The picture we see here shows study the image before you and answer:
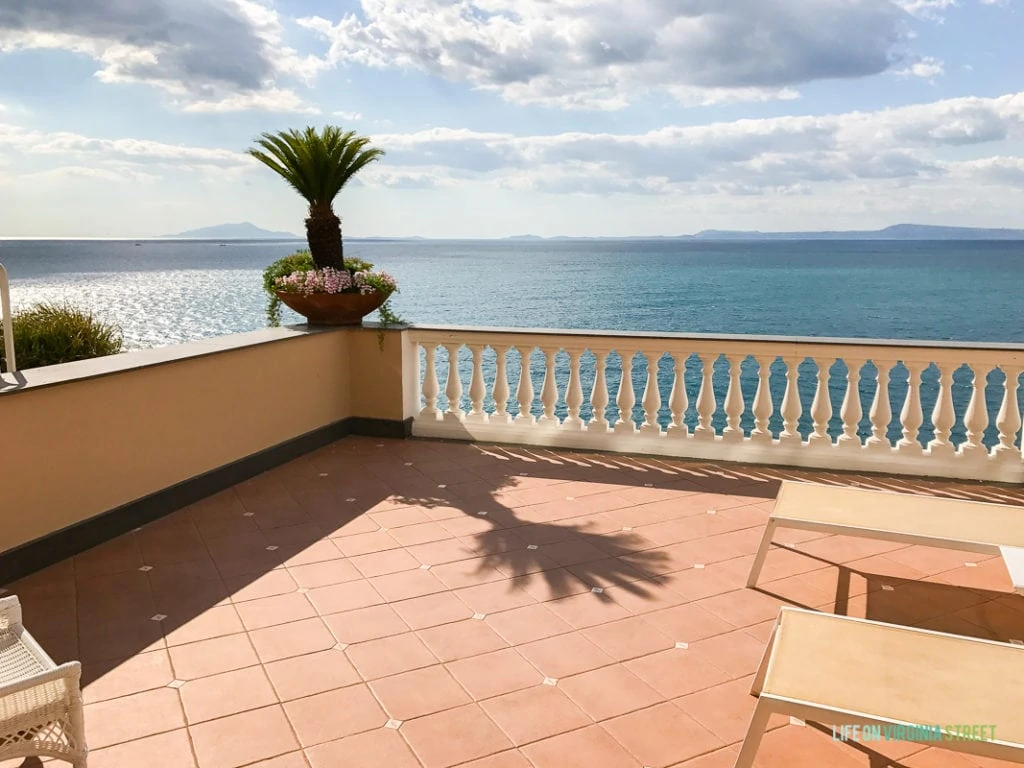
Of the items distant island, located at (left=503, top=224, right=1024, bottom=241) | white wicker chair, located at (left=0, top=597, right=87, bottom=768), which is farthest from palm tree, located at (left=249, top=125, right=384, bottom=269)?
distant island, located at (left=503, top=224, right=1024, bottom=241)

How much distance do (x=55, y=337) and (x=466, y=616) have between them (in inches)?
234

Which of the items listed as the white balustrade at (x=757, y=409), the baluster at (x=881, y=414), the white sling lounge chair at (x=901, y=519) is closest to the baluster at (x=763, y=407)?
the white balustrade at (x=757, y=409)

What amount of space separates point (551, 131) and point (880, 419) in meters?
78.6

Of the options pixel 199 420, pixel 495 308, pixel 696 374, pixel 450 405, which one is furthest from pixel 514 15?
pixel 495 308

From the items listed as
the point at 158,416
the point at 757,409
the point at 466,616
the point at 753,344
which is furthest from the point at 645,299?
the point at 466,616

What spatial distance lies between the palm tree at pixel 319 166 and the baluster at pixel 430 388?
1037 mm

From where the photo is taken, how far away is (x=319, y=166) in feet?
21.6

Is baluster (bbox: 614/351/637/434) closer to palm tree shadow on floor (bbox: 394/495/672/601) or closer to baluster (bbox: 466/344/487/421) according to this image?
baluster (bbox: 466/344/487/421)

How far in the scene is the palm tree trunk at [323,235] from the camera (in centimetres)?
660

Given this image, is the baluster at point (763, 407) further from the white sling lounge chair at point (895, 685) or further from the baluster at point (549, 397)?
the white sling lounge chair at point (895, 685)

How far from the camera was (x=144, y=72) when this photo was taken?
199 feet

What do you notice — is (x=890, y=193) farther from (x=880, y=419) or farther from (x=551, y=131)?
(x=880, y=419)

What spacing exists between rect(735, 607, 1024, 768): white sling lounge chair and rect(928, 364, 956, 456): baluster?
347 centimetres

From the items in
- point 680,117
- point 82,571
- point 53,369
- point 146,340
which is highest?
point 680,117
